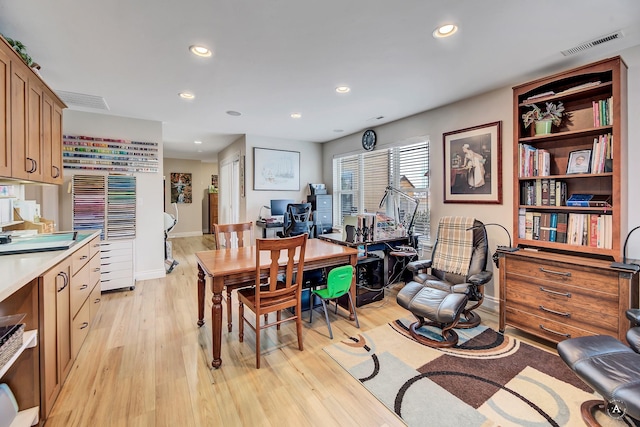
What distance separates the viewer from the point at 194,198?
29.5 ft

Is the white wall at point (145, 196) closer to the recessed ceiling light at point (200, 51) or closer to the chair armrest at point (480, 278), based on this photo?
the recessed ceiling light at point (200, 51)

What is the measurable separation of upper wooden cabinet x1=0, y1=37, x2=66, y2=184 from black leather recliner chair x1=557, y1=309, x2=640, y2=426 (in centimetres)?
352

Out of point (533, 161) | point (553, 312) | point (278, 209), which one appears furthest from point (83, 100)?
point (553, 312)

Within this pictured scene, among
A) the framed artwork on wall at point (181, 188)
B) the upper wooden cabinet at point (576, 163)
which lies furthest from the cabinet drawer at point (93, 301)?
the framed artwork on wall at point (181, 188)

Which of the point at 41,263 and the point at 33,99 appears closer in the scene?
the point at 41,263

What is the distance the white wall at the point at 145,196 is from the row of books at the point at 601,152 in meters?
5.08

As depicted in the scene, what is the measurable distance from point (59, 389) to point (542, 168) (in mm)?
4122

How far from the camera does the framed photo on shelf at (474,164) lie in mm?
3072

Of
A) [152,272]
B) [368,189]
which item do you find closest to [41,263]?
[152,272]

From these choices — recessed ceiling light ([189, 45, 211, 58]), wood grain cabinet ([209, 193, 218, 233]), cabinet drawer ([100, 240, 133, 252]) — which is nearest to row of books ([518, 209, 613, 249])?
recessed ceiling light ([189, 45, 211, 58])

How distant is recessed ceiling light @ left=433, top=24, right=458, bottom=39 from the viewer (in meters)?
1.91

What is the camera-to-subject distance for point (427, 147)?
3.85m

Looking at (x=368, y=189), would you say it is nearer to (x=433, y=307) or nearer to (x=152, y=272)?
(x=433, y=307)

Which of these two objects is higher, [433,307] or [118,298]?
[433,307]
